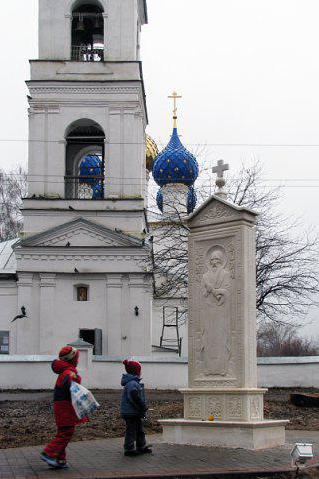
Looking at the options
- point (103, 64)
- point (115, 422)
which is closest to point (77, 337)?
point (103, 64)

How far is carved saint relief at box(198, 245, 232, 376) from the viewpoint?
11.7 m

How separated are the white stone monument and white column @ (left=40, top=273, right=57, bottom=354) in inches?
697

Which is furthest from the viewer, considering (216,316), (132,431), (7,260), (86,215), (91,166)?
(91,166)

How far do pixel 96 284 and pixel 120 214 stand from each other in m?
2.48

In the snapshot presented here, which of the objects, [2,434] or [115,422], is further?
[115,422]

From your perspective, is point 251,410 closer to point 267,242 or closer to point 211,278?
point 211,278

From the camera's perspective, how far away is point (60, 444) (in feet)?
31.8

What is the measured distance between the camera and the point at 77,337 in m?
29.5

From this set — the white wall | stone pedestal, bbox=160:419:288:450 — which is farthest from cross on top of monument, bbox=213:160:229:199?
the white wall

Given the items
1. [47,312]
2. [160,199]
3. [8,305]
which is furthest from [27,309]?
[160,199]

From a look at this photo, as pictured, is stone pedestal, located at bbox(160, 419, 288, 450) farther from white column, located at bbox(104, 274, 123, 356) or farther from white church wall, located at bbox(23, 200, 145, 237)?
white church wall, located at bbox(23, 200, 145, 237)

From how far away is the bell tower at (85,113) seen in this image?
30.3 metres

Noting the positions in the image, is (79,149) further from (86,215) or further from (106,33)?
(106,33)

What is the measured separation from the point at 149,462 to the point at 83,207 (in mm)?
20681
